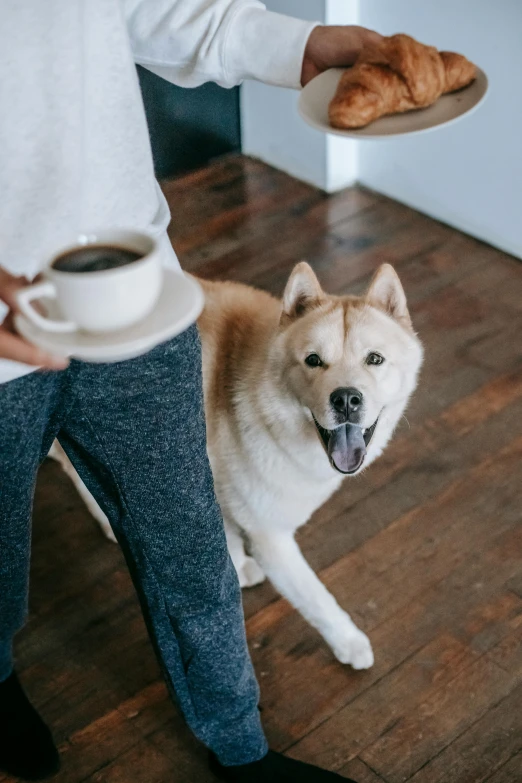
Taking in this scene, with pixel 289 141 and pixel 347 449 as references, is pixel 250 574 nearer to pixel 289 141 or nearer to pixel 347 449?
pixel 347 449

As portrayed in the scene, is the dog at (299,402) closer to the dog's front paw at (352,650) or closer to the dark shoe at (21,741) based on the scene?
the dog's front paw at (352,650)

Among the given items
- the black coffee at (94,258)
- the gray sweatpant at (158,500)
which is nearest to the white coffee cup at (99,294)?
the black coffee at (94,258)

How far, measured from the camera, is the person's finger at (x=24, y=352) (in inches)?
28.1

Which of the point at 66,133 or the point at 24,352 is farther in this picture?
the point at 66,133

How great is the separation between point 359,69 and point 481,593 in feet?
3.63

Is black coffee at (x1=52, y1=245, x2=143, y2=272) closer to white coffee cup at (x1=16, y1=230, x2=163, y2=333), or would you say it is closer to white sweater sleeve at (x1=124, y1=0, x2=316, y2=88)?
white coffee cup at (x1=16, y1=230, x2=163, y2=333)

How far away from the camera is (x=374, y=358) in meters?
1.41

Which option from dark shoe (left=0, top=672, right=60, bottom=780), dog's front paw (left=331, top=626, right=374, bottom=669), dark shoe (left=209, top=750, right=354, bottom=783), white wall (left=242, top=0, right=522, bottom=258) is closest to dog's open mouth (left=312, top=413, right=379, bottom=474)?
dog's front paw (left=331, top=626, right=374, bottom=669)

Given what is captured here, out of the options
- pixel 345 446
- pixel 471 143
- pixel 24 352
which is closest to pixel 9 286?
pixel 24 352

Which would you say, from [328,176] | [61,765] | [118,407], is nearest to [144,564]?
[118,407]

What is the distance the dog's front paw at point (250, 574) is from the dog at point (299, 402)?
13 cm

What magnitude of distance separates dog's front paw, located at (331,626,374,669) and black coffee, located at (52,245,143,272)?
3.55 ft

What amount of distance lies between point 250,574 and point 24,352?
116 cm

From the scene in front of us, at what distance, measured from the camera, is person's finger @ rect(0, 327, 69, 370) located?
715 millimetres
